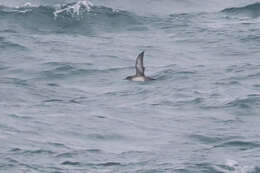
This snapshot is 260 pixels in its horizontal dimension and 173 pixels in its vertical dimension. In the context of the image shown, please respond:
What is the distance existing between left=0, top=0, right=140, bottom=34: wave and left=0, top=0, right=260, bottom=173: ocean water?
51mm

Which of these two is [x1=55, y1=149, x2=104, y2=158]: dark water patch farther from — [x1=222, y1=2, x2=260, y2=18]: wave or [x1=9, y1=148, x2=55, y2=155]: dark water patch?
[x1=222, y1=2, x2=260, y2=18]: wave

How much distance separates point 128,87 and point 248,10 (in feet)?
42.6

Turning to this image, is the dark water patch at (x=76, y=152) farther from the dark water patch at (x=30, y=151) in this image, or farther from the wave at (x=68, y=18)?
the wave at (x=68, y=18)

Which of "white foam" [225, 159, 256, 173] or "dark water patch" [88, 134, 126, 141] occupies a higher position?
"white foam" [225, 159, 256, 173]

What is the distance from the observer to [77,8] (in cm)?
3897

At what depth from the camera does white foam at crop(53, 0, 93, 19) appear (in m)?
38.2

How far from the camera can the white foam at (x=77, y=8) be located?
38194mm

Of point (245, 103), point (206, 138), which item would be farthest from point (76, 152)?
point (245, 103)

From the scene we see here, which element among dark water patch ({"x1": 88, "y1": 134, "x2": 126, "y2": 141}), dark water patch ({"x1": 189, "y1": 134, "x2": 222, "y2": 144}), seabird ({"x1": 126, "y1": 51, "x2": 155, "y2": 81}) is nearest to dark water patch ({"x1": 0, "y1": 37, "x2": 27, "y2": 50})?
seabird ({"x1": 126, "y1": 51, "x2": 155, "y2": 81})

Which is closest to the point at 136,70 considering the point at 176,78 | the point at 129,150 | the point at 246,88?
the point at 176,78

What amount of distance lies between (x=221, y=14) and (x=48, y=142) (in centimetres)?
1906

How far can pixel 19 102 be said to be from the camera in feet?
85.6

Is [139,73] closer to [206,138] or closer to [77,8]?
[206,138]

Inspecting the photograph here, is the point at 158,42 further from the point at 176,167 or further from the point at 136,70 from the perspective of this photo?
the point at 176,167
